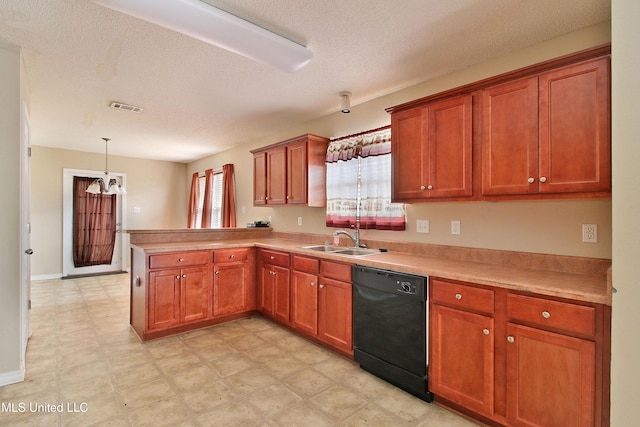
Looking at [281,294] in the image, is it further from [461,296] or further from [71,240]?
[71,240]

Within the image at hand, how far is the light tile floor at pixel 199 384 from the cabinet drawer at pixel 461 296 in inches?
28.5

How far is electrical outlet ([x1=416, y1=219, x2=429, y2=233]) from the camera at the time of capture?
2840mm

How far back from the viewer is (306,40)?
225cm

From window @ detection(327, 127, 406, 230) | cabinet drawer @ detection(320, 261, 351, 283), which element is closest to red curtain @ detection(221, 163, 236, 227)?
window @ detection(327, 127, 406, 230)

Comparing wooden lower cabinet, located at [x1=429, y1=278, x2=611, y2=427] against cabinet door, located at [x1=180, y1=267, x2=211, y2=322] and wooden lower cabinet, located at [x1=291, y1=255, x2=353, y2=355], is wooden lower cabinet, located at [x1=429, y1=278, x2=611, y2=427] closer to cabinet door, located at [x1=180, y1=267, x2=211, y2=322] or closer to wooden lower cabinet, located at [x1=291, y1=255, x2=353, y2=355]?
wooden lower cabinet, located at [x1=291, y1=255, x2=353, y2=355]

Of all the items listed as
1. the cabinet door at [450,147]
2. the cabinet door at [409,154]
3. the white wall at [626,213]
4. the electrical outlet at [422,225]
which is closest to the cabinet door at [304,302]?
the electrical outlet at [422,225]

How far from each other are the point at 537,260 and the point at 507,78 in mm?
1234

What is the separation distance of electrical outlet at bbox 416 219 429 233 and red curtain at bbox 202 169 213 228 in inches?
182

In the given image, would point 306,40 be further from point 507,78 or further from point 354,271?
point 354,271

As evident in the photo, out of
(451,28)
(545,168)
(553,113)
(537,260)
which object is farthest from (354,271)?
(451,28)

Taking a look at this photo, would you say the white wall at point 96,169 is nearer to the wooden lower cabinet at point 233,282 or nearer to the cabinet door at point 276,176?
the cabinet door at point 276,176

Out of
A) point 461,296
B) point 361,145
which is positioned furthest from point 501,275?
point 361,145

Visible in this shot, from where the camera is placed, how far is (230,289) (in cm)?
364

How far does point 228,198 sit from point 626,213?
5.46 metres
